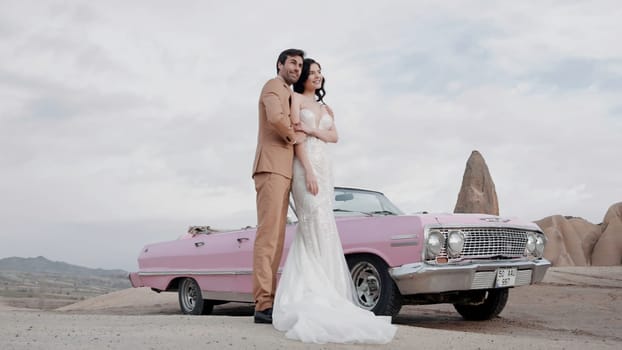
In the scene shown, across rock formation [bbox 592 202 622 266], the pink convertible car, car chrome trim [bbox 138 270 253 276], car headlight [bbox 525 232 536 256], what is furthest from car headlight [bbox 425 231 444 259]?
rock formation [bbox 592 202 622 266]

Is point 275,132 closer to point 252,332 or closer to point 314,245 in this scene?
point 314,245

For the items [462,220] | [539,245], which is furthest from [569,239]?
[462,220]

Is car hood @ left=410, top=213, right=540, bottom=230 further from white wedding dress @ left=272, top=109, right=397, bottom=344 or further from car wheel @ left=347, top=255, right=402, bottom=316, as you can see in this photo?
white wedding dress @ left=272, top=109, right=397, bottom=344

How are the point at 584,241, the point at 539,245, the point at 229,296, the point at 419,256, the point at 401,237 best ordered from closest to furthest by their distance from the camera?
1. the point at 419,256
2. the point at 401,237
3. the point at 539,245
4. the point at 229,296
5. the point at 584,241

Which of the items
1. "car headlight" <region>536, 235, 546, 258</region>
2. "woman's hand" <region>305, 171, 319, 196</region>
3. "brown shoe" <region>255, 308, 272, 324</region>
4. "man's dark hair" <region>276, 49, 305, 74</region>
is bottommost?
"brown shoe" <region>255, 308, 272, 324</region>

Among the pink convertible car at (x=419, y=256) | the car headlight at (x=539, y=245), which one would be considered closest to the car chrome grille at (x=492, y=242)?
the pink convertible car at (x=419, y=256)

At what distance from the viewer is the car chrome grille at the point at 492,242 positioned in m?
6.21

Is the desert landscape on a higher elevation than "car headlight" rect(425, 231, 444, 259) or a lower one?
lower

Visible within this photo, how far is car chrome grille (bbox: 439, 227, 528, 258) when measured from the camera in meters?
6.21

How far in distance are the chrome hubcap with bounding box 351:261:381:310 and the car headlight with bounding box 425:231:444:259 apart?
53cm

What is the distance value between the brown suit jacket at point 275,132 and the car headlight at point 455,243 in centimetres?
169

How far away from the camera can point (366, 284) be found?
6.31 m

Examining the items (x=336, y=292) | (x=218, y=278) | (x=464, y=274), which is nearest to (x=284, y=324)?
(x=336, y=292)

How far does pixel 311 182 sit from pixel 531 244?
9.45ft
